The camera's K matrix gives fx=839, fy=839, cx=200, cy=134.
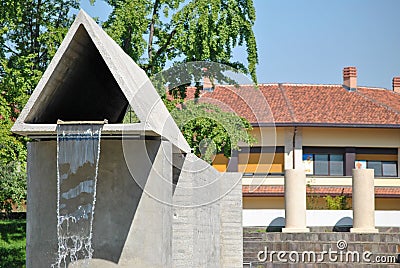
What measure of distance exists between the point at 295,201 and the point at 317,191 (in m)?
9.81

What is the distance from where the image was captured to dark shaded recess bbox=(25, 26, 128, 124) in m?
7.49

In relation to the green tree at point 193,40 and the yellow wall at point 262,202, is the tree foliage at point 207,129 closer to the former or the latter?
the green tree at point 193,40

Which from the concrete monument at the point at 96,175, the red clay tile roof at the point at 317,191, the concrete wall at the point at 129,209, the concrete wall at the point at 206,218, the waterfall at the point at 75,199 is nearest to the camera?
the concrete monument at the point at 96,175

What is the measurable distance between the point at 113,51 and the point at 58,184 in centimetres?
132

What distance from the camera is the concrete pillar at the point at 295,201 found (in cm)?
2844

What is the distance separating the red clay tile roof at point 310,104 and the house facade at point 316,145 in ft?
Result: 0.15

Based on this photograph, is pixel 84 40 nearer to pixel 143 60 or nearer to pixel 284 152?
pixel 143 60

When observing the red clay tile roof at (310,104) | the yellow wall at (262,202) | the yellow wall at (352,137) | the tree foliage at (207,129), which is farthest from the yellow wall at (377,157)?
the tree foliage at (207,129)

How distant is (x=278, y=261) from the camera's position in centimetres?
2370

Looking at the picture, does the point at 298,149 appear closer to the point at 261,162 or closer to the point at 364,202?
the point at 261,162

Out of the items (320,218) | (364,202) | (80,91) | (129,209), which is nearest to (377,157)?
(320,218)

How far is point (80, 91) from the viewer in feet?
28.6

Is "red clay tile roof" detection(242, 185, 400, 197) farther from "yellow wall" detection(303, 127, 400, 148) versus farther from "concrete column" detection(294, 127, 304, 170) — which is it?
"yellow wall" detection(303, 127, 400, 148)

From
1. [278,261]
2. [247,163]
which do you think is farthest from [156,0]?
[247,163]
